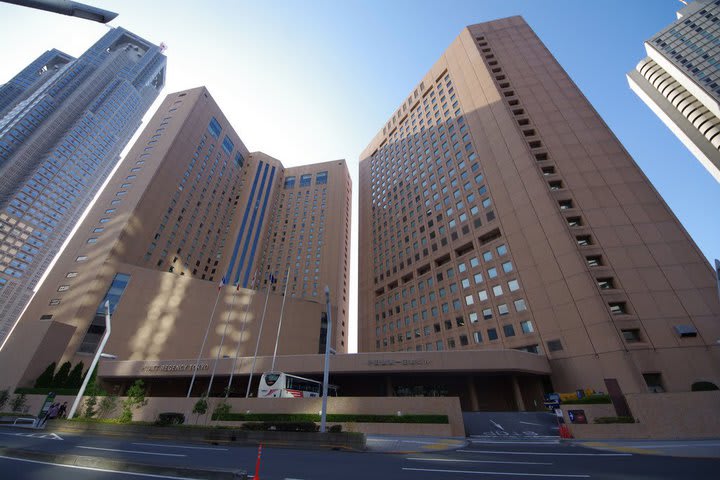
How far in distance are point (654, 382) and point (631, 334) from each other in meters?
4.93

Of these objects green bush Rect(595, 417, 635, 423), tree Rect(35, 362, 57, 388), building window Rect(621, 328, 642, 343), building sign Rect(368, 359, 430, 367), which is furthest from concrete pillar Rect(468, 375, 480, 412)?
tree Rect(35, 362, 57, 388)

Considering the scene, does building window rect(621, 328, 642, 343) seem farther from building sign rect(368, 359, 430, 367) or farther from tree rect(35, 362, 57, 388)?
tree rect(35, 362, 57, 388)

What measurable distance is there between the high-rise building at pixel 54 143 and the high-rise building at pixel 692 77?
732 ft

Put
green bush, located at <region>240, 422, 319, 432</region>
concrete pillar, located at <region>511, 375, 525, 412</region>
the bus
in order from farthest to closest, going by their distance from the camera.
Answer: concrete pillar, located at <region>511, 375, 525, 412</region> < the bus < green bush, located at <region>240, 422, 319, 432</region>

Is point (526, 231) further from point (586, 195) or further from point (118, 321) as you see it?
point (118, 321)

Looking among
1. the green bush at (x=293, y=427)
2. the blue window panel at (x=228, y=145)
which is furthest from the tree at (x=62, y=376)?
the blue window panel at (x=228, y=145)

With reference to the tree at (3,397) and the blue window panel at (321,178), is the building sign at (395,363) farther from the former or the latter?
the blue window panel at (321,178)

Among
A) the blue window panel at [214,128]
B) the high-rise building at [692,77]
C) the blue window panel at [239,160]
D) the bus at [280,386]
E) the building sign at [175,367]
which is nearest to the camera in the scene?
the bus at [280,386]

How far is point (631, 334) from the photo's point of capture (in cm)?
3381

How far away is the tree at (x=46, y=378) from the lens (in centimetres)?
3823

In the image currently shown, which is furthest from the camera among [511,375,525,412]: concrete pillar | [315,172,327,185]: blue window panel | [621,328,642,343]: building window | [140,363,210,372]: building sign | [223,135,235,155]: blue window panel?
[315,172,327,185]: blue window panel

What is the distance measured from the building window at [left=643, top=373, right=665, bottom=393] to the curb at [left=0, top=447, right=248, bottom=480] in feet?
134

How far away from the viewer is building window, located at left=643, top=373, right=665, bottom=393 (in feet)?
101

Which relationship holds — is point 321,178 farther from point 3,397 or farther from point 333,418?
point 333,418
